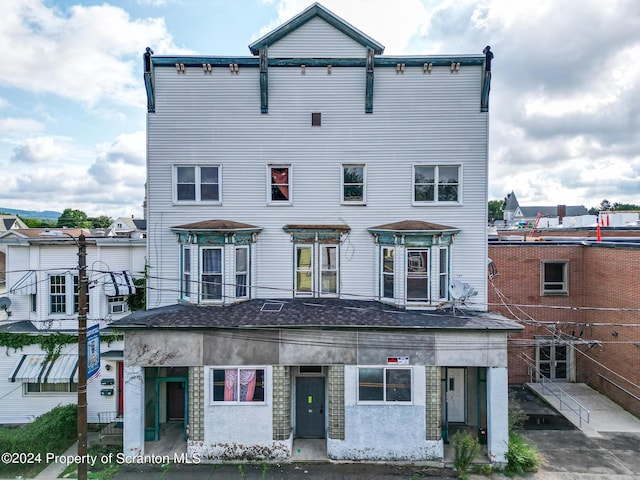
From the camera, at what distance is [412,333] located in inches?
502

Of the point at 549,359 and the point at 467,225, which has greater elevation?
the point at 467,225

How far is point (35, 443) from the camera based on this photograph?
40.9 ft

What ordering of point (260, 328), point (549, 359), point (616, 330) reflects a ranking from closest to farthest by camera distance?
point (260, 328)
point (616, 330)
point (549, 359)

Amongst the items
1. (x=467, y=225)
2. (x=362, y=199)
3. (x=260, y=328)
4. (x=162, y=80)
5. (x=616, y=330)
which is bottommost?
(x=616, y=330)

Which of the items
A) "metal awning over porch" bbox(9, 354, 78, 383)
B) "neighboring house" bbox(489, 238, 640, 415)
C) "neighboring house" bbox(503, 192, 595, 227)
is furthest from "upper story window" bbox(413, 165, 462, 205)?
"neighboring house" bbox(503, 192, 595, 227)

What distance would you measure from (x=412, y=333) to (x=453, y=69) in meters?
11.0

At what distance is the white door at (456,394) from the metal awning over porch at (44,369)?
15396mm

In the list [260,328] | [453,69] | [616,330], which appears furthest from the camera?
[616,330]

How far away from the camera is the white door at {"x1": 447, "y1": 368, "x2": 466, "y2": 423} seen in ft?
49.4

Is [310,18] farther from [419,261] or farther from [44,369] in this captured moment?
[44,369]

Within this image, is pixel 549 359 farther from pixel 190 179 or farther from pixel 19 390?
pixel 19 390

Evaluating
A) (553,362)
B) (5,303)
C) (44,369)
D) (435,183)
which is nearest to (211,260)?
(44,369)

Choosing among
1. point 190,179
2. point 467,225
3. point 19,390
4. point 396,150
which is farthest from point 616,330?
point 19,390

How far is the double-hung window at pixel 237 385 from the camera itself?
12.9m
